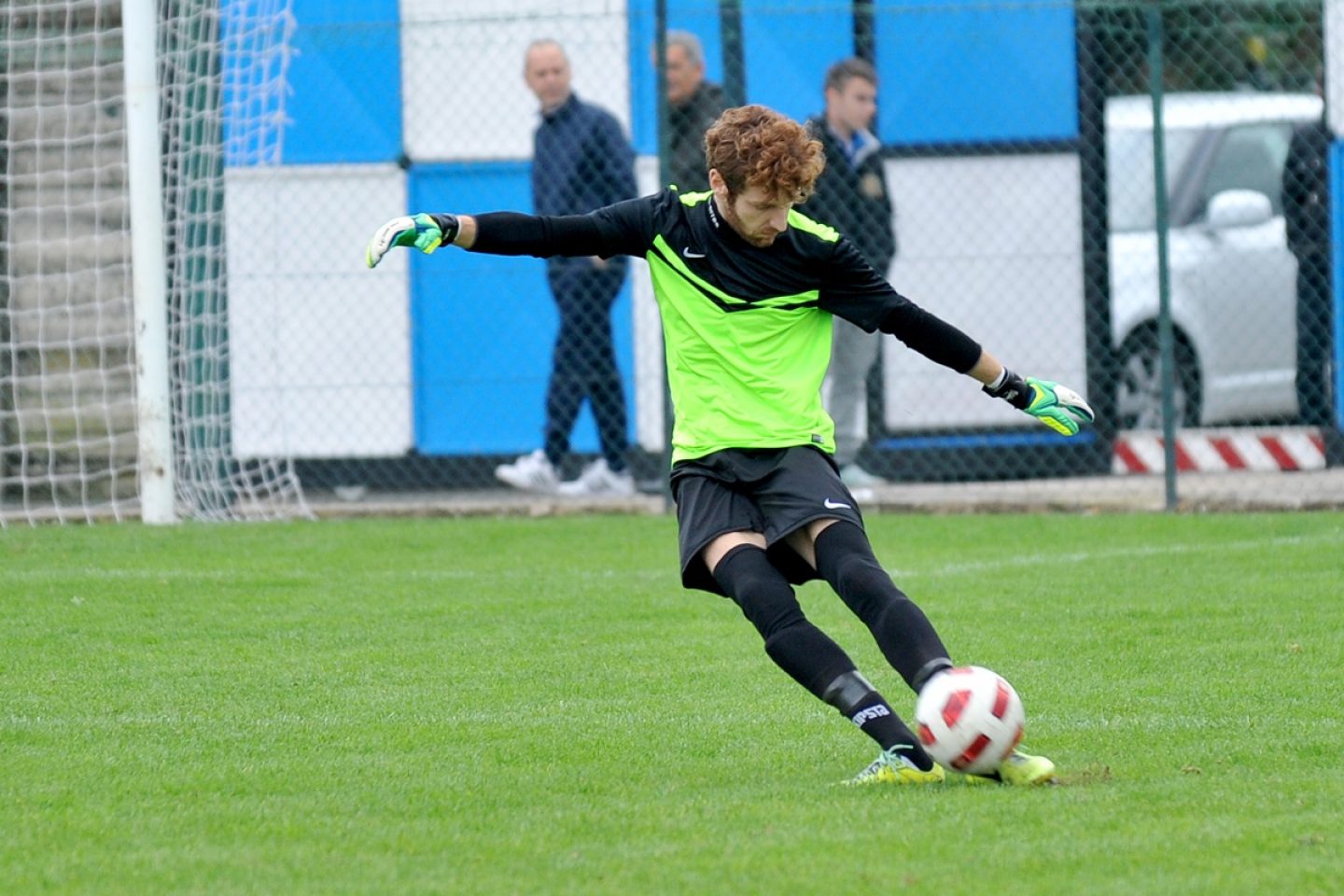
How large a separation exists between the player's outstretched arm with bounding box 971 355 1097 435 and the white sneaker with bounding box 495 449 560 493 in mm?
6480

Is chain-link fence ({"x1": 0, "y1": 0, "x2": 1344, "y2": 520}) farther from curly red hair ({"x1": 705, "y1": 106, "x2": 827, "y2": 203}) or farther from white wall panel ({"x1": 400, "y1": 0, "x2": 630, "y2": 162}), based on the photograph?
curly red hair ({"x1": 705, "y1": 106, "x2": 827, "y2": 203})

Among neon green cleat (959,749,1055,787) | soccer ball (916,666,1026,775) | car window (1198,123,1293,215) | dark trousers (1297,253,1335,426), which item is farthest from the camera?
→ car window (1198,123,1293,215)

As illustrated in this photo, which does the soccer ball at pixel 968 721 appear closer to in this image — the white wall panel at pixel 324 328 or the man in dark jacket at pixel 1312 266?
the white wall panel at pixel 324 328

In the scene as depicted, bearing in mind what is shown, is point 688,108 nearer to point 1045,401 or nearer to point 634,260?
point 634,260

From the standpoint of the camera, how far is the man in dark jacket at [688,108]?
10992mm

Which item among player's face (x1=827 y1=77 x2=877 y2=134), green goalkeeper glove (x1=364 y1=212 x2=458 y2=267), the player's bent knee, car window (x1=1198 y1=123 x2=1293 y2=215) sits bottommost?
the player's bent knee

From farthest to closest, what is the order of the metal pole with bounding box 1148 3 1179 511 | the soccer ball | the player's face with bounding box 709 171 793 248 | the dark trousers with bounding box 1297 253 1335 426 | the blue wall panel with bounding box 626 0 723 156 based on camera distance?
the dark trousers with bounding box 1297 253 1335 426 → the blue wall panel with bounding box 626 0 723 156 → the metal pole with bounding box 1148 3 1179 511 → the player's face with bounding box 709 171 793 248 → the soccer ball

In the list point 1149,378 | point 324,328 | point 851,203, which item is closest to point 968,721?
point 851,203

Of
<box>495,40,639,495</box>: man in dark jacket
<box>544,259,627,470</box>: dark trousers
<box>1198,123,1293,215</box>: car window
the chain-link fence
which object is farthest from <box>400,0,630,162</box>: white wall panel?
<box>1198,123,1293,215</box>: car window

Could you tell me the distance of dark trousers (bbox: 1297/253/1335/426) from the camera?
40.2 feet

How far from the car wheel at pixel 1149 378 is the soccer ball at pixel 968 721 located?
855 centimetres

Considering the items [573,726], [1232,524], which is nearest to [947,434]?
[1232,524]

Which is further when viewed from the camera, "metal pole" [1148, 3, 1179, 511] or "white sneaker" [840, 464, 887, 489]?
"white sneaker" [840, 464, 887, 489]

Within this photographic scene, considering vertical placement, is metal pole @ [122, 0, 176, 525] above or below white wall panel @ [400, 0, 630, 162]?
below
